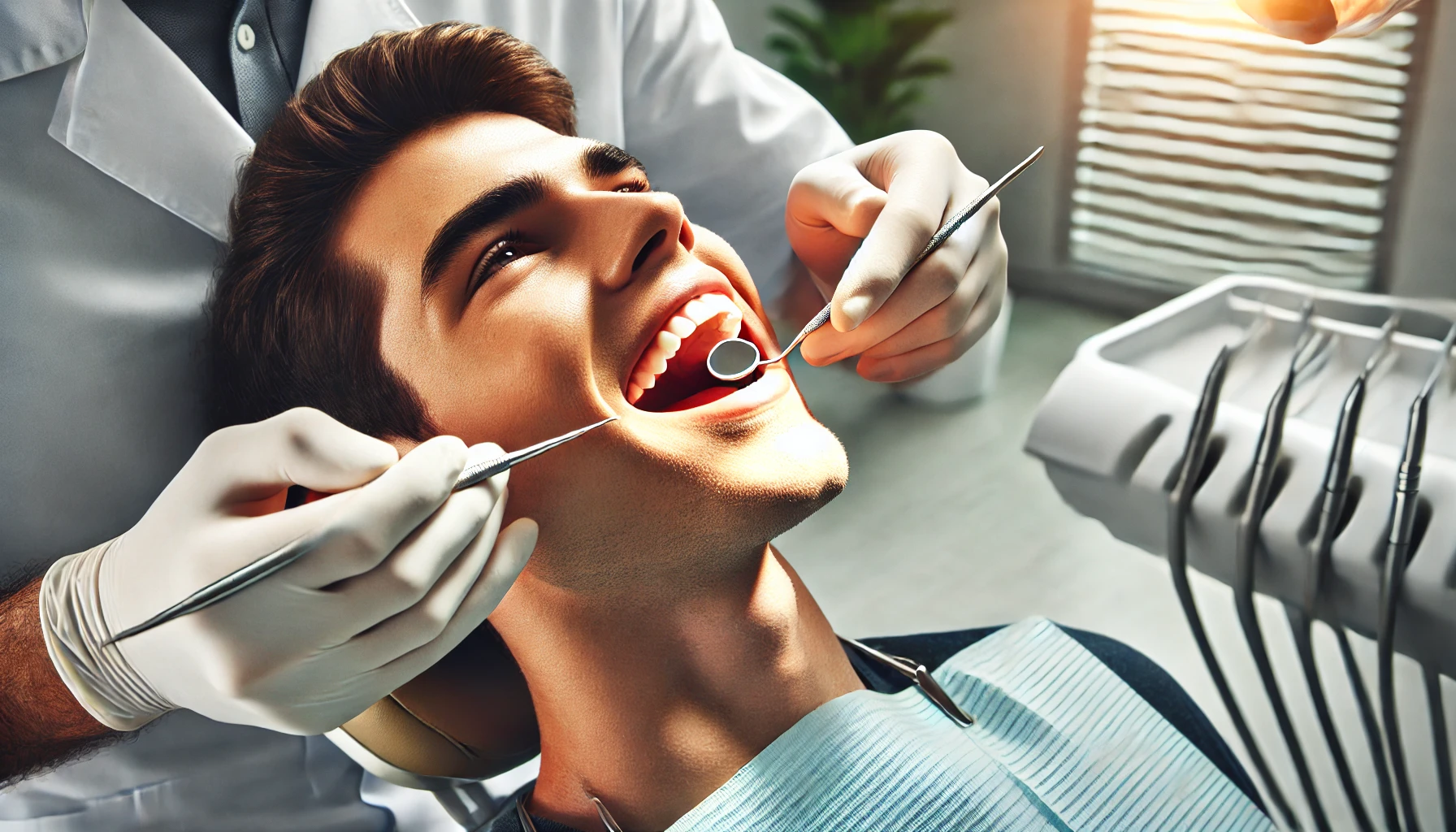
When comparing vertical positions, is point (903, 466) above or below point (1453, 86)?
below

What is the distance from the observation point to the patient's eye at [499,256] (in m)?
0.81

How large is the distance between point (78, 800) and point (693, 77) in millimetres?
931

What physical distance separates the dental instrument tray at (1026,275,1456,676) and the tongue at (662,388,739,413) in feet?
1.46

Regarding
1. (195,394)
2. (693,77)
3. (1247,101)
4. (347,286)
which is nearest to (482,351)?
(347,286)

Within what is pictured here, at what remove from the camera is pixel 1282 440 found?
109 centimetres

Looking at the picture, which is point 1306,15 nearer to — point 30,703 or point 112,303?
point 112,303

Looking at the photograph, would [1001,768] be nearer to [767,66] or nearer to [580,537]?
[580,537]

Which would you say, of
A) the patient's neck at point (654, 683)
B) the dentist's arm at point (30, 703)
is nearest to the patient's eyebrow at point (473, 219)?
the patient's neck at point (654, 683)

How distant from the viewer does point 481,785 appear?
1137mm

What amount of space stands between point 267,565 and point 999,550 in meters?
1.02

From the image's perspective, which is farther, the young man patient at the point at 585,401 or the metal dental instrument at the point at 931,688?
the metal dental instrument at the point at 931,688

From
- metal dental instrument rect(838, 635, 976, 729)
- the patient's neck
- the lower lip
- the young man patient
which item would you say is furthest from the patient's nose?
metal dental instrument rect(838, 635, 976, 729)

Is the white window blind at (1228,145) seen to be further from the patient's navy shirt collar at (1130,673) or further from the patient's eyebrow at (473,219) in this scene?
the patient's eyebrow at (473,219)

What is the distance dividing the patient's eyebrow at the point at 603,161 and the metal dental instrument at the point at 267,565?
258 millimetres
